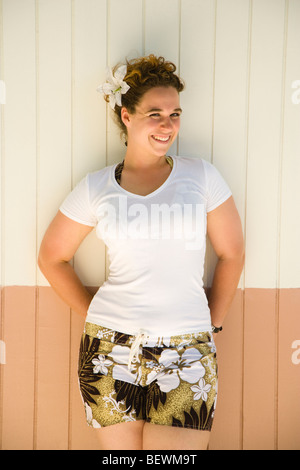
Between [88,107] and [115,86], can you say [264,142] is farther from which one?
[88,107]

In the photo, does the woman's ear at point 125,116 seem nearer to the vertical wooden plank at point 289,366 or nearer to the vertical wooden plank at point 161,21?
the vertical wooden plank at point 161,21

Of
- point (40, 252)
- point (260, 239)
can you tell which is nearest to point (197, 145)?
point (260, 239)

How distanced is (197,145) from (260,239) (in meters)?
0.52

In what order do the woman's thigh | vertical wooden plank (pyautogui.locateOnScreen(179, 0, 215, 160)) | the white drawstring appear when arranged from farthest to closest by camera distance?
vertical wooden plank (pyautogui.locateOnScreen(179, 0, 215, 160)), the white drawstring, the woman's thigh

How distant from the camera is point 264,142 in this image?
83.1 inches

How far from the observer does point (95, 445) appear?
86.7 inches

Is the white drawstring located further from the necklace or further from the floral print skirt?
the necklace

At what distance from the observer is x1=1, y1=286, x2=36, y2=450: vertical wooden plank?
86.3 inches

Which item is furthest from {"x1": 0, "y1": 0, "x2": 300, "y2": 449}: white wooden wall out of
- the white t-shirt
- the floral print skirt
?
the floral print skirt

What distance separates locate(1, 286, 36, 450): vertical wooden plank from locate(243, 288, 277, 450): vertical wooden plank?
3.30 ft

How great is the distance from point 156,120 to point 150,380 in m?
0.99

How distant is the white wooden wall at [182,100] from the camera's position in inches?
81.8

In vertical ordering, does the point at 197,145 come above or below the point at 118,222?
above
